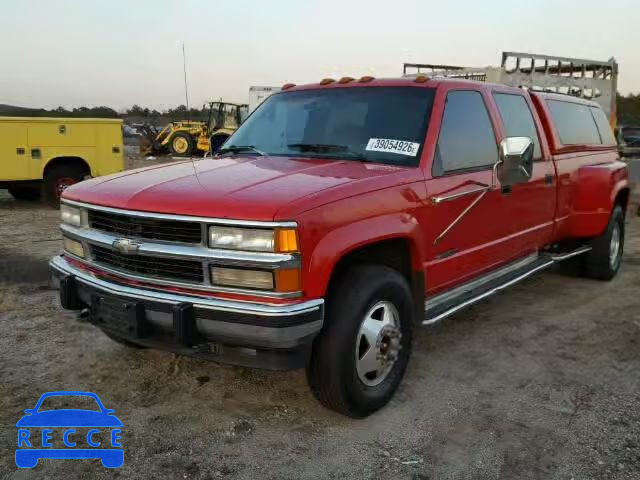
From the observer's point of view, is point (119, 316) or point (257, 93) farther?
point (257, 93)

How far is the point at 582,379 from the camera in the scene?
3.92 metres

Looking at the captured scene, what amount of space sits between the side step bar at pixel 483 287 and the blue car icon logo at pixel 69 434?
1.93m

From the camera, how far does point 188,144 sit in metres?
27.5

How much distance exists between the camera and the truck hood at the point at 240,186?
2863 millimetres

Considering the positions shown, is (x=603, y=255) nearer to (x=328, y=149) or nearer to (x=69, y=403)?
(x=328, y=149)

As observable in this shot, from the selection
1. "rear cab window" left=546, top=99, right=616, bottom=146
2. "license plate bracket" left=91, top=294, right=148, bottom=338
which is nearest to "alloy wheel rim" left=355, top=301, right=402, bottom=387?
"license plate bracket" left=91, top=294, right=148, bottom=338

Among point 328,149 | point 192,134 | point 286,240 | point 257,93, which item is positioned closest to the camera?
point 286,240

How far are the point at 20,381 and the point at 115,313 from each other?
3.68 feet

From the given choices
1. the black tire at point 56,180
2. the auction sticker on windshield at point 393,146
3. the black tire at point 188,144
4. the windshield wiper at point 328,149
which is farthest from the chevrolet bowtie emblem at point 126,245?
the black tire at point 188,144

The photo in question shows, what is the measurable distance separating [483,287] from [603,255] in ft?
8.28

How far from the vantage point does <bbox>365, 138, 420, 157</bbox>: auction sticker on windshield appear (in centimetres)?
374

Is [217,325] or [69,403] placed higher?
[217,325]

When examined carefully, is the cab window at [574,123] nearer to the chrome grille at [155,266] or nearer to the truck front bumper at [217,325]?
the truck front bumper at [217,325]

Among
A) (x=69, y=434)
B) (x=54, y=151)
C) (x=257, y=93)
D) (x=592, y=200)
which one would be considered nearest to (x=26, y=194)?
(x=54, y=151)
